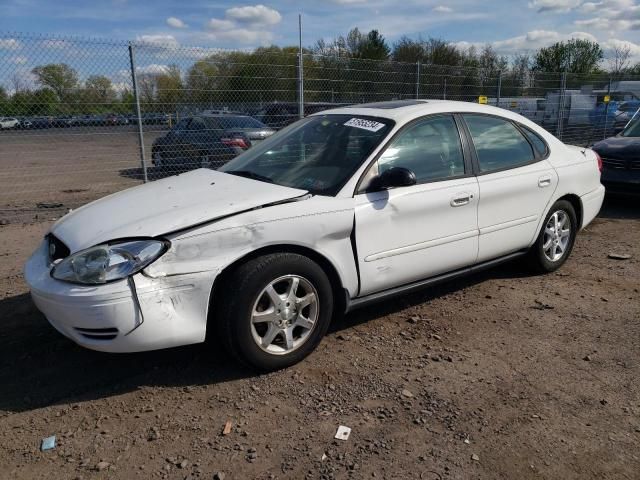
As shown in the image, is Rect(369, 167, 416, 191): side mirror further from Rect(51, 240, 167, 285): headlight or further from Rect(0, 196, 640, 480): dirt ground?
Rect(51, 240, 167, 285): headlight

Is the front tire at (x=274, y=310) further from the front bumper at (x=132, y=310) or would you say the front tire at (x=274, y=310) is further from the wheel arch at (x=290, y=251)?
the front bumper at (x=132, y=310)

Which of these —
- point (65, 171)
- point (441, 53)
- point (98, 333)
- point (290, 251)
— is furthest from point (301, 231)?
point (441, 53)

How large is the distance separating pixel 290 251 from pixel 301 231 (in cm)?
14

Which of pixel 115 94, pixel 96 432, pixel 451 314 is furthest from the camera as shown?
pixel 115 94

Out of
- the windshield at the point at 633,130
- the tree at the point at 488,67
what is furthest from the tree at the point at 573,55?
the windshield at the point at 633,130

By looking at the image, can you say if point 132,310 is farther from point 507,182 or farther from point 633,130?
point 633,130

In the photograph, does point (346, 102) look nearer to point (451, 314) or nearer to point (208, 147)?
point (208, 147)

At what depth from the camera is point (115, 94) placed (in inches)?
320

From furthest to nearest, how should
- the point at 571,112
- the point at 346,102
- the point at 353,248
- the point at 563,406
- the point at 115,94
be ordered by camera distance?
the point at 571,112 → the point at 346,102 → the point at 115,94 → the point at 353,248 → the point at 563,406

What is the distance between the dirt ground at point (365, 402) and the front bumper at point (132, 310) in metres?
0.39

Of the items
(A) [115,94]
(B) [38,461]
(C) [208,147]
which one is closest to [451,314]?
(B) [38,461]

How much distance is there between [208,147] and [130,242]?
7.42 m

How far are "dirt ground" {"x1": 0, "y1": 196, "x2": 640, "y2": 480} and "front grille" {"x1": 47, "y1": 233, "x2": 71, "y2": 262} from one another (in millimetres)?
700

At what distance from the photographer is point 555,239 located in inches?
192
